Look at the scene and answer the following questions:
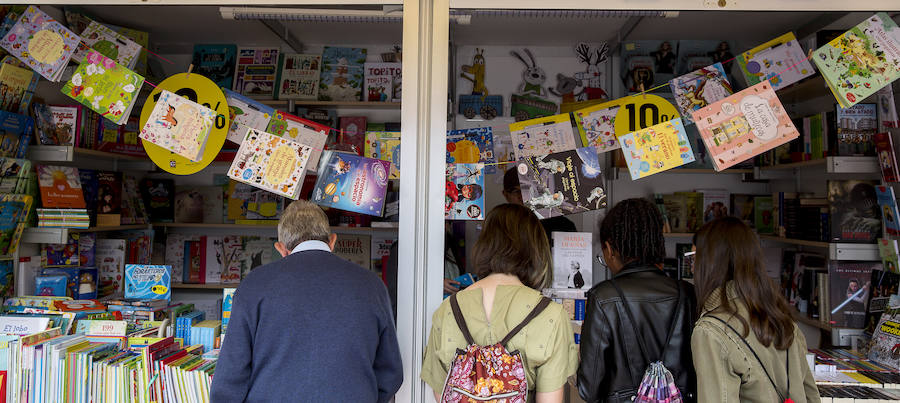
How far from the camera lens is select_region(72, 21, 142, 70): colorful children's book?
2.88m

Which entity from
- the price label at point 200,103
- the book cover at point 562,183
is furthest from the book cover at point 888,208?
the price label at point 200,103

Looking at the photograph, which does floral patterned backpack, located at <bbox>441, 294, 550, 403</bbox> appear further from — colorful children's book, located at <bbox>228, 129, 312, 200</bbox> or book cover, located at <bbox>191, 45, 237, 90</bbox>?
book cover, located at <bbox>191, 45, 237, 90</bbox>

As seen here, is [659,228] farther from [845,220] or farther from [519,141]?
[845,220]

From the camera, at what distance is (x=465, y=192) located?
2482mm

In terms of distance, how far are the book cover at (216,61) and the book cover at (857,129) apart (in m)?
3.91

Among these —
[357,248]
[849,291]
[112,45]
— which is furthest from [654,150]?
[357,248]

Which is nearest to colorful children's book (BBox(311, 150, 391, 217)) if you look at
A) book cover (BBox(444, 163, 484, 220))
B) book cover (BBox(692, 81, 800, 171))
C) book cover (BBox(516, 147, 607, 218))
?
book cover (BBox(444, 163, 484, 220))

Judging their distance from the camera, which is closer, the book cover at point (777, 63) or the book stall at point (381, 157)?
the book stall at point (381, 157)

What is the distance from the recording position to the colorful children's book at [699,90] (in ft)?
8.39

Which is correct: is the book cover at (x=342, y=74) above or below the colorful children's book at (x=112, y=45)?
above

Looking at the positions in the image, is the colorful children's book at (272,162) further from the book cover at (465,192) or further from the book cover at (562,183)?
the book cover at (562,183)

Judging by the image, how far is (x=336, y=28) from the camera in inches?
165

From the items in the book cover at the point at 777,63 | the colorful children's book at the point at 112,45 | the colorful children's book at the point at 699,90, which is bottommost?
the colorful children's book at the point at 699,90

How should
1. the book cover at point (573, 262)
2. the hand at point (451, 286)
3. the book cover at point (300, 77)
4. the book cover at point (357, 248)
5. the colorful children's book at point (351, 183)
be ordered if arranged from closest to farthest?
the colorful children's book at point (351, 183) < the book cover at point (573, 262) < the hand at point (451, 286) < the book cover at point (300, 77) < the book cover at point (357, 248)
